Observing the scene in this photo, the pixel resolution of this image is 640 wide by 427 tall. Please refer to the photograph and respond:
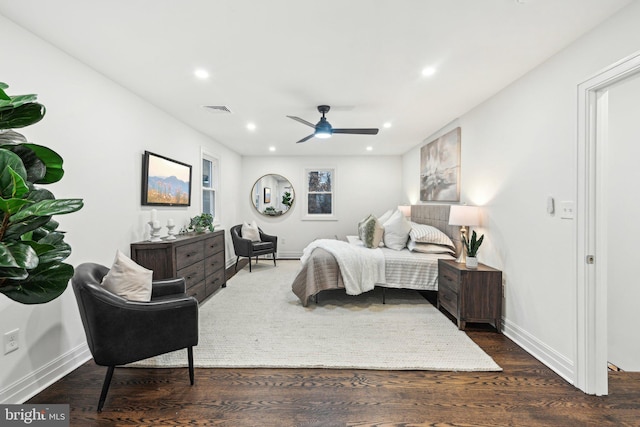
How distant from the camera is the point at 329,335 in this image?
2.65m

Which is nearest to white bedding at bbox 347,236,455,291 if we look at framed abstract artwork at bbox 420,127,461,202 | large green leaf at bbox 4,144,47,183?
framed abstract artwork at bbox 420,127,461,202

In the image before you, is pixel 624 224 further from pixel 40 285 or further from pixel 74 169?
pixel 74 169

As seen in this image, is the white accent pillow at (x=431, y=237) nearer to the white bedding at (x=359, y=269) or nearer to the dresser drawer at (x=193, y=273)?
the white bedding at (x=359, y=269)

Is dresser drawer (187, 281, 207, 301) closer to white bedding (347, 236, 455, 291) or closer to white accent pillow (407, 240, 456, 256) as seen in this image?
white bedding (347, 236, 455, 291)

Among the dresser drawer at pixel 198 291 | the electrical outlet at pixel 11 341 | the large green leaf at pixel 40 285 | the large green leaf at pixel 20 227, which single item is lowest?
the dresser drawer at pixel 198 291

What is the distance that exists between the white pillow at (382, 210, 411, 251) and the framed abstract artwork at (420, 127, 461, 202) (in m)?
0.75

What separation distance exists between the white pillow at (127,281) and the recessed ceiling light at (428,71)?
294 centimetres

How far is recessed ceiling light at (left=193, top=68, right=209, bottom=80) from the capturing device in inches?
93.0

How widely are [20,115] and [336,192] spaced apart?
5.71 metres

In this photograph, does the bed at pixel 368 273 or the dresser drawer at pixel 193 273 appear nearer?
the dresser drawer at pixel 193 273

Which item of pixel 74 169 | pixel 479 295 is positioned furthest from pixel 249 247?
pixel 479 295

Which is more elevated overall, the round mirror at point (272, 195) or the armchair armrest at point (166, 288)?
the round mirror at point (272, 195)

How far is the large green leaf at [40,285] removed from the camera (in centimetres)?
98

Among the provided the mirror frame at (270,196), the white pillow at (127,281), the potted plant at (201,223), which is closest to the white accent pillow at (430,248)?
the potted plant at (201,223)
